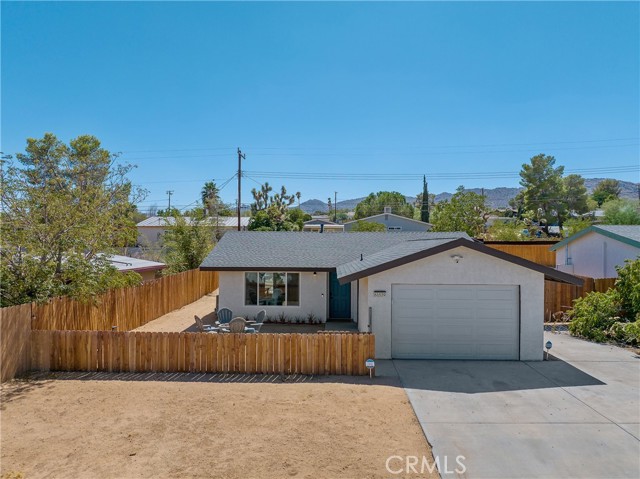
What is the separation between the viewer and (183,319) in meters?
17.5

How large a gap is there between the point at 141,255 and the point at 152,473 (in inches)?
1231

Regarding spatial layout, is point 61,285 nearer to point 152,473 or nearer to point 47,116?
point 152,473

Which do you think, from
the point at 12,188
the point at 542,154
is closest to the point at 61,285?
the point at 12,188

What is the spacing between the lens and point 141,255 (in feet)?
113

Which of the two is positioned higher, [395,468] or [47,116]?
[47,116]

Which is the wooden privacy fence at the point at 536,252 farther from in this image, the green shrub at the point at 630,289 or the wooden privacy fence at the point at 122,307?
the wooden privacy fence at the point at 122,307

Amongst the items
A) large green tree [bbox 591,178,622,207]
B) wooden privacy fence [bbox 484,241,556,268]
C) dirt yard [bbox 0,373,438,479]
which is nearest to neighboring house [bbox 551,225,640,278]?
wooden privacy fence [bbox 484,241,556,268]

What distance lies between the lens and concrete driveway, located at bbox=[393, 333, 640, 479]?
6.11m

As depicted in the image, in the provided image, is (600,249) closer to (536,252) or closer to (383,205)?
(536,252)

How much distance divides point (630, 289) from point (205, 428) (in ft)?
50.4

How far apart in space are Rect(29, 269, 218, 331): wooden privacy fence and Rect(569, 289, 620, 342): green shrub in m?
16.5

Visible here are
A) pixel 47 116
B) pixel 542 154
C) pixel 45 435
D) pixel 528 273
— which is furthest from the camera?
pixel 542 154

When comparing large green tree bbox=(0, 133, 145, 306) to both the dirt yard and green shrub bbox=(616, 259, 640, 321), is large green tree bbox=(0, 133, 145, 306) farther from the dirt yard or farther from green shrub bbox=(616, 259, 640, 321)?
green shrub bbox=(616, 259, 640, 321)

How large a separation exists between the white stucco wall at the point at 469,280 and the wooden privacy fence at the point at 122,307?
8.77m
